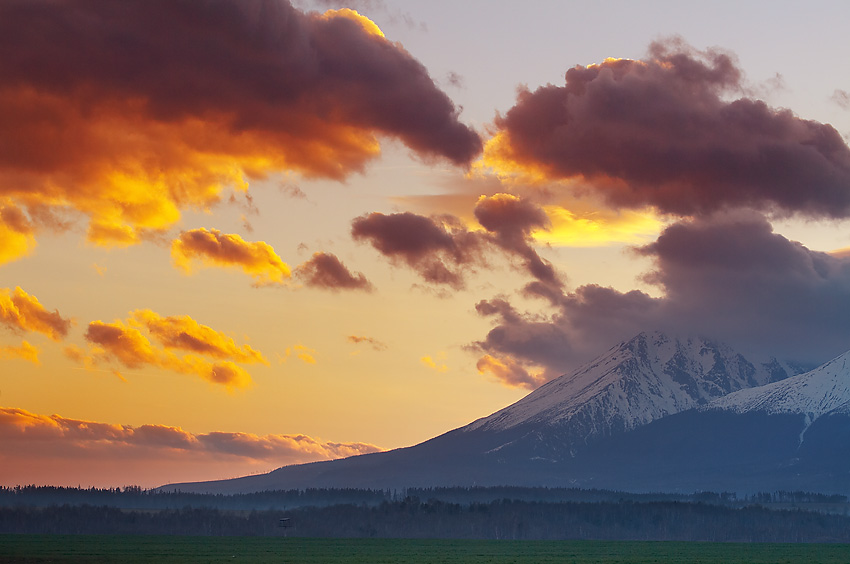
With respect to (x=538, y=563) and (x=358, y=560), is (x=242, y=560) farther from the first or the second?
(x=538, y=563)

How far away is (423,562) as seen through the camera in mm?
190875

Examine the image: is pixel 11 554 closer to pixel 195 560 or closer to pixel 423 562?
pixel 195 560

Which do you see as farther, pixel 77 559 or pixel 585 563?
pixel 585 563

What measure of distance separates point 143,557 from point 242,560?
17.0 metres

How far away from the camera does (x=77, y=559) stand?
600ft

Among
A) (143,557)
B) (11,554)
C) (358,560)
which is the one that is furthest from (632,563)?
(11,554)

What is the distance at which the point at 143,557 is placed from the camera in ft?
643

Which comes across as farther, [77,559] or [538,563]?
[538,563]

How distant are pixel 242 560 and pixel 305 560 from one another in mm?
9531

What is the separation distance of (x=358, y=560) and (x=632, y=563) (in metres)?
43.1

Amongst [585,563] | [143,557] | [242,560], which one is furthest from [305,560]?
[585,563]

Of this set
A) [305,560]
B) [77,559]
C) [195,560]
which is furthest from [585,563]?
[77,559]

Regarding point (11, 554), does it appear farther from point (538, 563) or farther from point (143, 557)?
point (538, 563)

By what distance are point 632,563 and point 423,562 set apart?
111ft
